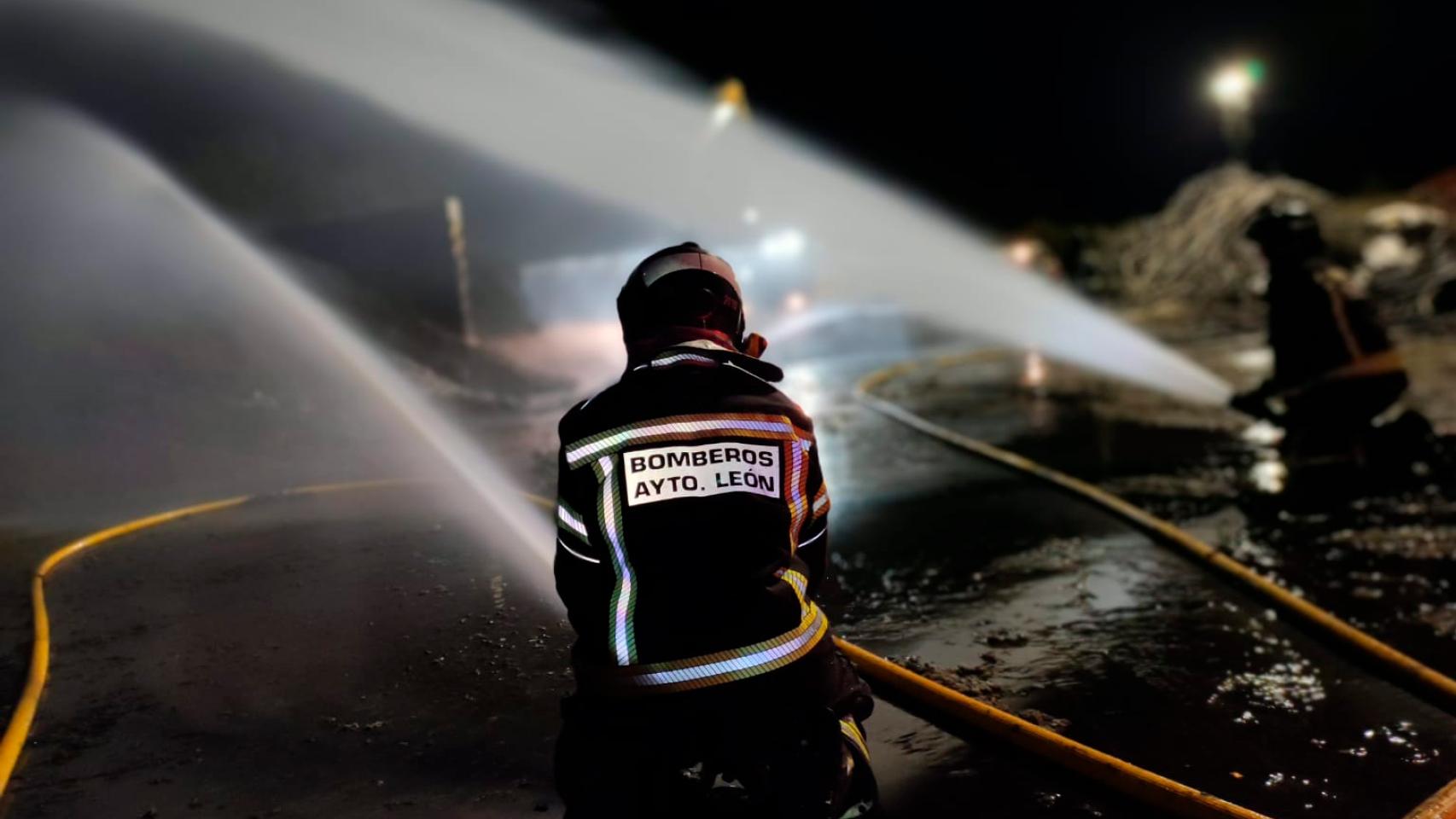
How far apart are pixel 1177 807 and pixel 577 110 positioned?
53.2 feet

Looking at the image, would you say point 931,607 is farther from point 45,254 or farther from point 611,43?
point 611,43

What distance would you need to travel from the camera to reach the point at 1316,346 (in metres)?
6.41

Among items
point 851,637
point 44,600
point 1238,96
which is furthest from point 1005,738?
→ point 1238,96

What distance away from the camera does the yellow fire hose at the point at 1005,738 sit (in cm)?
241

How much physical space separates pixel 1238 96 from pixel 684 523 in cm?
2473

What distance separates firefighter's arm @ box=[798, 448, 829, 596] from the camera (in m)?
2.20

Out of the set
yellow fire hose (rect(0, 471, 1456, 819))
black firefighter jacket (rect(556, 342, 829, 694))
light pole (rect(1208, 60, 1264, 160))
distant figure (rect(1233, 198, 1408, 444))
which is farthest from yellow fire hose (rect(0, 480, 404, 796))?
light pole (rect(1208, 60, 1264, 160))

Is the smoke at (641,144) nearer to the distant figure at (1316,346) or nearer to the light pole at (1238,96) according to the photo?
the distant figure at (1316,346)

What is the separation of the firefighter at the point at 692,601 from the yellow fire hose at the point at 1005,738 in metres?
0.96

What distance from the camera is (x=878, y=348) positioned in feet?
55.1

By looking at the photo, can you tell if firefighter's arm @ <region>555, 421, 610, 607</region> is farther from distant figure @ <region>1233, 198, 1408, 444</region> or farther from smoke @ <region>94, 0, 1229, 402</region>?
smoke @ <region>94, 0, 1229, 402</region>

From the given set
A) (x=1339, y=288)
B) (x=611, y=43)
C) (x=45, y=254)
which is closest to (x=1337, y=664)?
(x=1339, y=288)

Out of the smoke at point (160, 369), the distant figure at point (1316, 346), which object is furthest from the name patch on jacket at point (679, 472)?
the distant figure at point (1316, 346)

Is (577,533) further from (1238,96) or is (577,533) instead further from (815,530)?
(1238,96)
